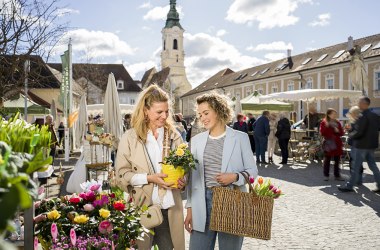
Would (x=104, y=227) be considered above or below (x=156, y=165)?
below

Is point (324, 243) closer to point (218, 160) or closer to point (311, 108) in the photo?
point (218, 160)

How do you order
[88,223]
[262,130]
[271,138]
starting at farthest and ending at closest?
[271,138] < [262,130] < [88,223]

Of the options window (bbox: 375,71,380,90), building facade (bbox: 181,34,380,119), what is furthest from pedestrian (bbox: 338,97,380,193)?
window (bbox: 375,71,380,90)

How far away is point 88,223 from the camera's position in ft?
7.39

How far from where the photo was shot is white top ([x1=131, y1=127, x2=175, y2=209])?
2885 mm

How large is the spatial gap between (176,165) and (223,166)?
1.46 feet

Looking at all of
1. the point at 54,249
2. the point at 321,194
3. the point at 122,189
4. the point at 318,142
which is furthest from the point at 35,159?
the point at 318,142

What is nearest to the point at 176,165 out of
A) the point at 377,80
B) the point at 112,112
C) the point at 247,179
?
the point at 247,179

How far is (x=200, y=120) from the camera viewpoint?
3.18 m

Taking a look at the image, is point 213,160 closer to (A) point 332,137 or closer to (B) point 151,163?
(B) point 151,163

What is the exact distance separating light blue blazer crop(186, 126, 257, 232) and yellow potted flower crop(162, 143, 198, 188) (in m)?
0.28

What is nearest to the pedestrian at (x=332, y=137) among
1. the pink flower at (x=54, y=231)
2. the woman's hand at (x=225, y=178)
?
the woman's hand at (x=225, y=178)

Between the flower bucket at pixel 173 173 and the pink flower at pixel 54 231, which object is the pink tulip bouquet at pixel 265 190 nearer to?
the flower bucket at pixel 173 173

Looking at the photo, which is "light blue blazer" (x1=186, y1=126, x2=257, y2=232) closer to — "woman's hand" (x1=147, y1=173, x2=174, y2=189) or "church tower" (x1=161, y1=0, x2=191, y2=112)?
"woman's hand" (x1=147, y1=173, x2=174, y2=189)
